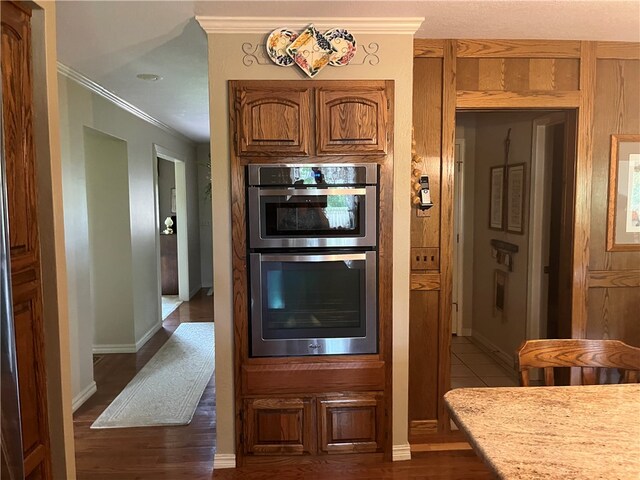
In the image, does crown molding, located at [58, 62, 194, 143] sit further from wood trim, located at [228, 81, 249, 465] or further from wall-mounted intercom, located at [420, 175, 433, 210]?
wall-mounted intercom, located at [420, 175, 433, 210]

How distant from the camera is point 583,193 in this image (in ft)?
9.28

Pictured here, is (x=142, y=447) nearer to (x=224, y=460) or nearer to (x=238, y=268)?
(x=224, y=460)

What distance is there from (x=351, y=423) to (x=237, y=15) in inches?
87.6

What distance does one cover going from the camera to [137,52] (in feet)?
9.06

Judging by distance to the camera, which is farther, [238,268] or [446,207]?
[446,207]

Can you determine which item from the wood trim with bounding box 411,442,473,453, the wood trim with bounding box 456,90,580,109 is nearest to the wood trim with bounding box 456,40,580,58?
the wood trim with bounding box 456,90,580,109

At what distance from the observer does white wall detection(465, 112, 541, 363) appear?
3811 mm

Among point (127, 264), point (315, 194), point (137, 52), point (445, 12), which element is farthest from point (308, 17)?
point (127, 264)

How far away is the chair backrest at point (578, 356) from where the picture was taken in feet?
5.40

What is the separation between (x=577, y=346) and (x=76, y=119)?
3.46 m

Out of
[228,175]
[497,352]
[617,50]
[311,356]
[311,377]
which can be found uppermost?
[617,50]

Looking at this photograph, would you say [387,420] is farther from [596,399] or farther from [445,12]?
[445,12]

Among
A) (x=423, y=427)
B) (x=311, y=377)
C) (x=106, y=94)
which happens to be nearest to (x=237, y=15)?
(x=311, y=377)

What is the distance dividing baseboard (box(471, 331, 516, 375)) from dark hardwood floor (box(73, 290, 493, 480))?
1.44m
